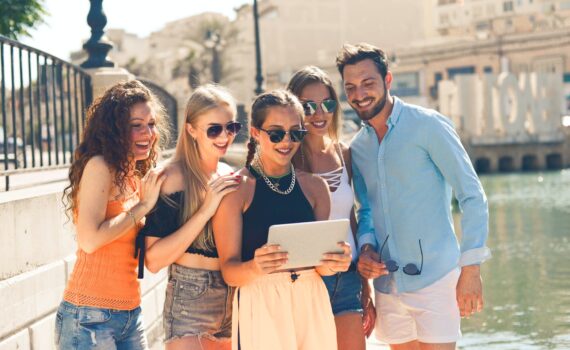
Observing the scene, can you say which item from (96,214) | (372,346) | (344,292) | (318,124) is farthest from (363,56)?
(372,346)

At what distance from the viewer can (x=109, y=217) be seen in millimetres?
4066

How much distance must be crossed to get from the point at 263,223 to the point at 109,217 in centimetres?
71

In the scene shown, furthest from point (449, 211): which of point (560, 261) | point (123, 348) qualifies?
point (560, 261)

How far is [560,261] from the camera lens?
1936cm

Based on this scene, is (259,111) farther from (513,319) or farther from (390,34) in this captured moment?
(390,34)

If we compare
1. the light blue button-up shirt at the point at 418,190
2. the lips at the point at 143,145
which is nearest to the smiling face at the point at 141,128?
the lips at the point at 143,145

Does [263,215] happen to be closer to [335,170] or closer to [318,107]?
[335,170]

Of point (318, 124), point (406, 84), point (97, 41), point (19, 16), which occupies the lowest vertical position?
point (318, 124)

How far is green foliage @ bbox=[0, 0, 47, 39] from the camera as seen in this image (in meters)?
16.7

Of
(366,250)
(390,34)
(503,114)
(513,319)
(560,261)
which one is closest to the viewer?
(366,250)

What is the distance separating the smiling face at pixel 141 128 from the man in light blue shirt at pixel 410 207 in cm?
110

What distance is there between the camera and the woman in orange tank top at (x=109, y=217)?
394cm

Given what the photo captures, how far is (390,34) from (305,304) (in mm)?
87410

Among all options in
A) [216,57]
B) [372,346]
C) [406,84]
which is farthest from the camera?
[406,84]
